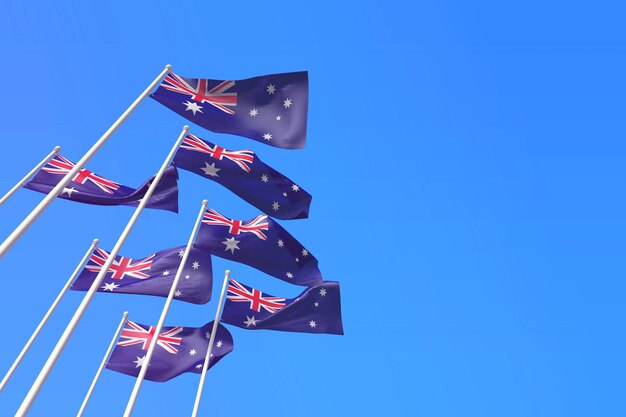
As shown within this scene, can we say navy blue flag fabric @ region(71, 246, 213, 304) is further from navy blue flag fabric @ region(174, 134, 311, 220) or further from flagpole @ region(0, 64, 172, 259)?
flagpole @ region(0, 64, 172, 259)

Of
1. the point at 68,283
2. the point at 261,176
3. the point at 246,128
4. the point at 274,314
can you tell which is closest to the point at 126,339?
the point at 68,283

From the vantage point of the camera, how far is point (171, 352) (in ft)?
60.4

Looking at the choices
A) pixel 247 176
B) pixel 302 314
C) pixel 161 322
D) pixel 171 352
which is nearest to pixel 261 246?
pixel 247 176

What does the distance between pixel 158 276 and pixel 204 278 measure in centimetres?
124

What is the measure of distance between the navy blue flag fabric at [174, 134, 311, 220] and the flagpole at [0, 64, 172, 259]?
6.66 feet

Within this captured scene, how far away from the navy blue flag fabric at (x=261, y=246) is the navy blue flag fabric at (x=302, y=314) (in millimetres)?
1090

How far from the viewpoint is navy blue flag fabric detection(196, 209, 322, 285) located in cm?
1656

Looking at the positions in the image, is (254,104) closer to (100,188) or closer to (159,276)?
(100,188)

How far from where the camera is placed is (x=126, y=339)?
18.7 metres

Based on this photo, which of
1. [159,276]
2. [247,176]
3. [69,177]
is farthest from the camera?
[159,276]

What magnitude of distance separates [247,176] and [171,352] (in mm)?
6161

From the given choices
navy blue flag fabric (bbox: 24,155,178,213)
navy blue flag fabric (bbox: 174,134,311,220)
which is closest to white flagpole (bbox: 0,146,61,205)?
navy blue flag fabric (bbox: 24,155,178,213)

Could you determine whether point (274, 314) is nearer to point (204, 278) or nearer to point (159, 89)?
point (204, 278)

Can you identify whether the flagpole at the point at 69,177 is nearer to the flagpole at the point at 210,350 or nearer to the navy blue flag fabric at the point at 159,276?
the navy blue flag fabric at the point at 159,276
